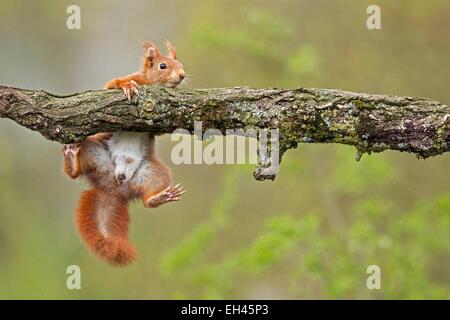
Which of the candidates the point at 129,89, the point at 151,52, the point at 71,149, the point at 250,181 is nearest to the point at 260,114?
the point at 129,89

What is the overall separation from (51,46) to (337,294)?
397cm

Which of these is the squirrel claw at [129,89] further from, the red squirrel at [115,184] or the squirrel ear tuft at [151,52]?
the squirrel ear tuft at [151,52]

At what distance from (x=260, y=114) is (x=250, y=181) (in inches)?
174

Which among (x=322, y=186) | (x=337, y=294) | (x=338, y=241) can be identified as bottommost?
(x=337, y=294)

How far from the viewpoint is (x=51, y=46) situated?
8914 mm

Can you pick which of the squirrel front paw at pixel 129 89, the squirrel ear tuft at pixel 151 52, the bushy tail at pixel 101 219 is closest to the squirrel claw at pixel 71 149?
the bushy tail at pixel 101 219

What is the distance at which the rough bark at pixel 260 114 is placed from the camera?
388 cm

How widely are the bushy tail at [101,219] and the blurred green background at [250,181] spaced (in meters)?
1.61

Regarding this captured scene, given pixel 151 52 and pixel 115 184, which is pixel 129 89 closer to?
pixel 115 184

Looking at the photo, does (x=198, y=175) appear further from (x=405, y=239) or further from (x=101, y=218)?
(x=101, y=218)

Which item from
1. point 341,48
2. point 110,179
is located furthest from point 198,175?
point 110,179

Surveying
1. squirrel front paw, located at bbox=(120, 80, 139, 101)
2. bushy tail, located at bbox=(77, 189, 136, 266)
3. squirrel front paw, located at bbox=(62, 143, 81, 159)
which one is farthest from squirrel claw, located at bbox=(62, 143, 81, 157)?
squirrel front paw, located at bbox=(120, 80, 139, 101)

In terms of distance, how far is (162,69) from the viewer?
492 cm

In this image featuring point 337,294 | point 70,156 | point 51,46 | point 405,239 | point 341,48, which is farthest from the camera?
point 51,46
